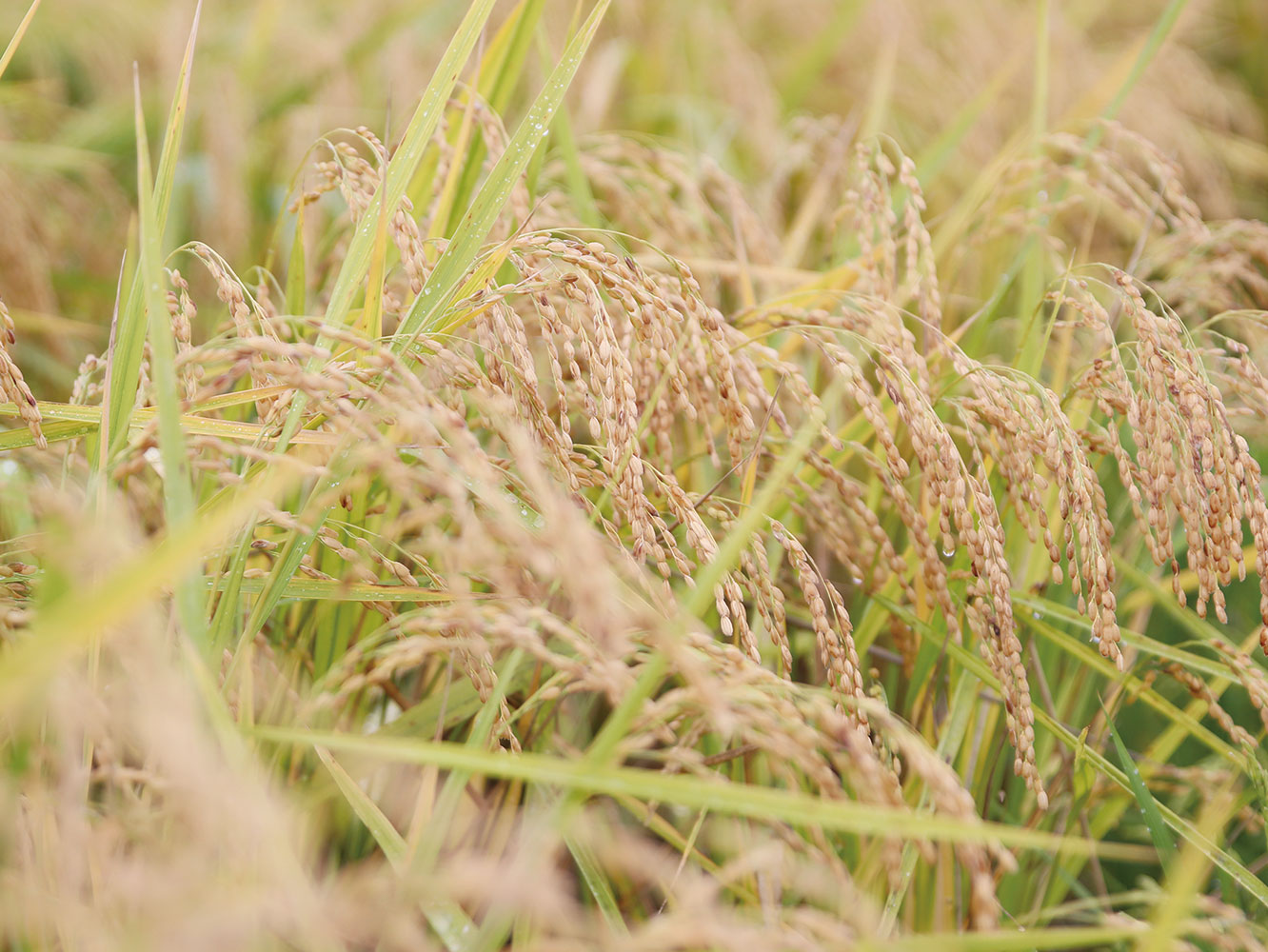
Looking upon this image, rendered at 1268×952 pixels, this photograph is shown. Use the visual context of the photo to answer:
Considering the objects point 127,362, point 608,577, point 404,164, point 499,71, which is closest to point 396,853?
point 608,577

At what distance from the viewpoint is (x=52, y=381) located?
1869 millimetres

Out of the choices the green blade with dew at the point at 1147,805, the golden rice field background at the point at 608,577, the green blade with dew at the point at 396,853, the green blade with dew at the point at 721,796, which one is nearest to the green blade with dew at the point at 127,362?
the golden rice field background at the point at 608,577

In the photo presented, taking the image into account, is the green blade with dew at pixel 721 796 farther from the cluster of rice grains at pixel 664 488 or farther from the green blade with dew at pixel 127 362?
the green blade with dew at pixel 127 362

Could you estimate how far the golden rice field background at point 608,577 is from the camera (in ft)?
2.02

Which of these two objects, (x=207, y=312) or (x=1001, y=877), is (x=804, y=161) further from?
(x=1001, y=877)

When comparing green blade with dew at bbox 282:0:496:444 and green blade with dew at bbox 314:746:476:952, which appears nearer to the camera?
green blade with dew at bbox 314:746:476:952

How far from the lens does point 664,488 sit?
0.89m

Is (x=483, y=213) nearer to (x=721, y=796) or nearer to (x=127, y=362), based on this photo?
(x=127, y=362)

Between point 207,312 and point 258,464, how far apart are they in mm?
1297

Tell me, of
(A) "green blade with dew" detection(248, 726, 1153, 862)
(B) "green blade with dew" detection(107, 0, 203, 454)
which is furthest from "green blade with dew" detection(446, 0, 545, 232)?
(A) "green blade with dew" detection(248, 726, 1153, 862)

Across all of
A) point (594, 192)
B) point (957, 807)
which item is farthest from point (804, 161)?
point (957, 807)

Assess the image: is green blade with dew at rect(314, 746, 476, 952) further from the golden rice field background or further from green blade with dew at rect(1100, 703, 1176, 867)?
→ green blade with dew at rect(1100, 703, 1176, 867)

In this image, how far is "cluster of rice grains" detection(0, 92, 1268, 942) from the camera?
675 millimetres

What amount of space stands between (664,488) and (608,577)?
180 mm
